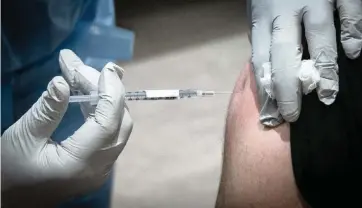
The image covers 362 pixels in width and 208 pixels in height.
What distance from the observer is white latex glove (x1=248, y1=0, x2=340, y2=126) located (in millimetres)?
1059

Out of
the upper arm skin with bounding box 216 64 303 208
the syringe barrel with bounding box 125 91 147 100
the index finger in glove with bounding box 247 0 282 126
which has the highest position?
the index finger in glove with bounding box 247 0 282 126

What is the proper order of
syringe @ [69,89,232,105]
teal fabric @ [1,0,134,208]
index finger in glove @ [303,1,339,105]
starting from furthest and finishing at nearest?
teal fabric @ [1,0,134,208], syringe @ [69,89,232,105], index finger in glove @ [303,1,339,105]

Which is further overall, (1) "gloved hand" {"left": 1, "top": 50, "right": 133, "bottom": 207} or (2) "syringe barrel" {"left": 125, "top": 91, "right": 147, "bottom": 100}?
(2) "syringe barrel" {"left": 125, "top": 91, "right": 147, "bottom": 100}

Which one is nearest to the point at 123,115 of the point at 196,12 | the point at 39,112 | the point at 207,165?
the point at 39,112

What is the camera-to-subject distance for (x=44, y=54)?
151cm

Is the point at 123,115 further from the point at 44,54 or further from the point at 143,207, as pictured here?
the point at 143,207

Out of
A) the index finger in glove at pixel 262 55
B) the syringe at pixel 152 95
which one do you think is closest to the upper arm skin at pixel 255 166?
the index finger in glove at pixel 262 55

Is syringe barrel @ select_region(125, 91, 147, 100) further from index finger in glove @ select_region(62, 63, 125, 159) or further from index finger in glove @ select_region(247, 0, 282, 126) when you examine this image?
index finger in glove @ select_region(247, 0, 282, 126)

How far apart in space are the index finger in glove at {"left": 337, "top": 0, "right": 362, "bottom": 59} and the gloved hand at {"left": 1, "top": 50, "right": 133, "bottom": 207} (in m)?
0.40

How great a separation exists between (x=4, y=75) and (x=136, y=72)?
874 millimetres

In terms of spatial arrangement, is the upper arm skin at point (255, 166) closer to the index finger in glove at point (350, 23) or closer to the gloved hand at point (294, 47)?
the gloved hand at point (294, 47)

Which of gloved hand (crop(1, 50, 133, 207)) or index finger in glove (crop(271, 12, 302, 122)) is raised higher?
index finger in glove (crop(271, 12, 302, 122))

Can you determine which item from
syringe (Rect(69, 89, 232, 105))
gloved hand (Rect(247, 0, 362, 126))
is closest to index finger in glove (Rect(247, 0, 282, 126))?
gloved hand (Rect(247, 0, 362, 126))

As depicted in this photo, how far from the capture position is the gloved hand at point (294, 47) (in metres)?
1.06
